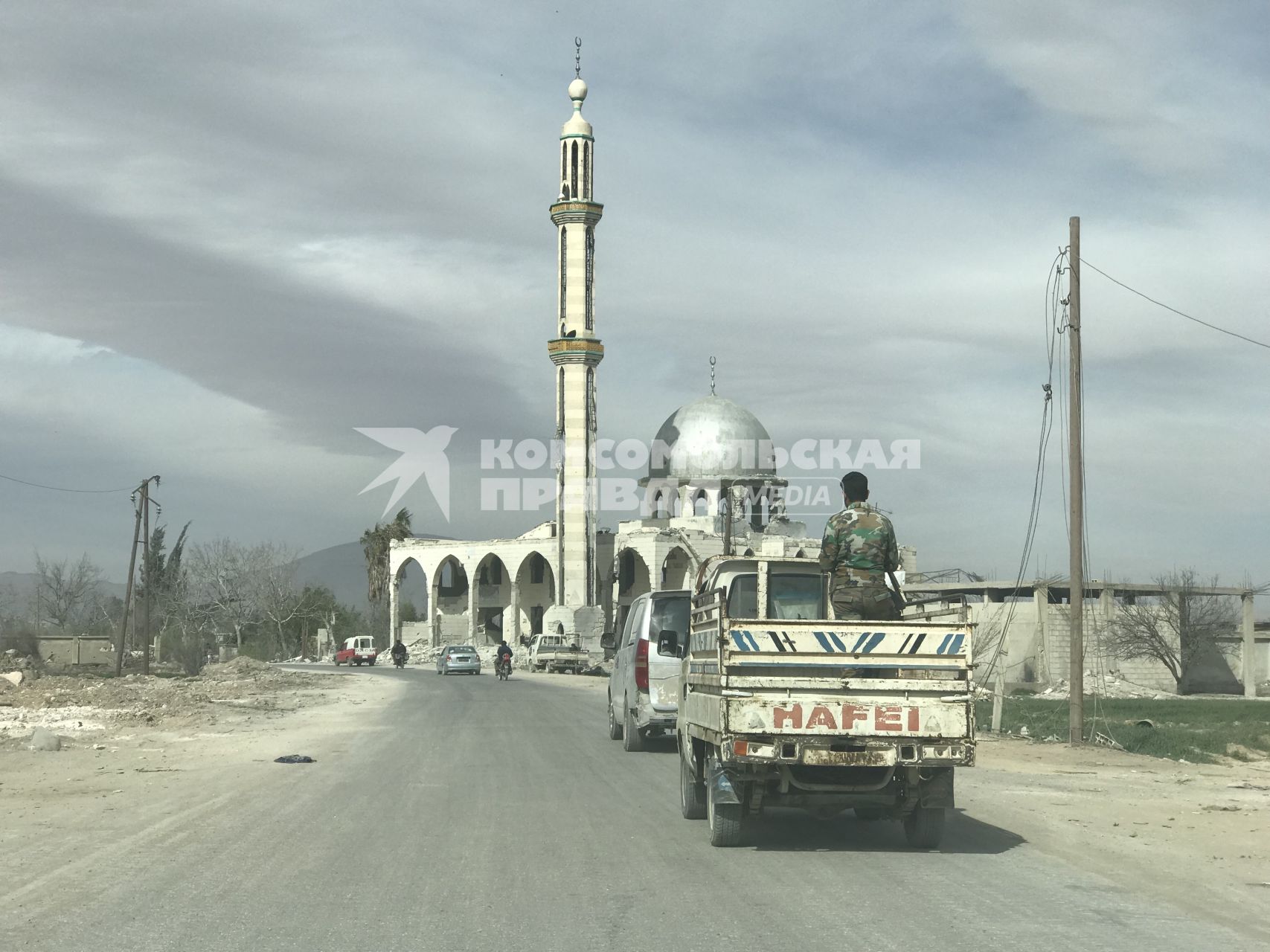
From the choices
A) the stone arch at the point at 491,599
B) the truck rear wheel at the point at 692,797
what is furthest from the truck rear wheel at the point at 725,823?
the stone arch at the point at 491,599

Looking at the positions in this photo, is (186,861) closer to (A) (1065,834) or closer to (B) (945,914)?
(B) (945,914)

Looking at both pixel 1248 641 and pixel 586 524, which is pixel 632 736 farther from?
pixel 586 524

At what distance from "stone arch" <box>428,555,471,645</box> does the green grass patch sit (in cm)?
5004

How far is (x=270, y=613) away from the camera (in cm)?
9144

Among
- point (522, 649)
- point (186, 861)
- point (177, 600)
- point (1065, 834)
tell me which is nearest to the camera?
point (186, 861)

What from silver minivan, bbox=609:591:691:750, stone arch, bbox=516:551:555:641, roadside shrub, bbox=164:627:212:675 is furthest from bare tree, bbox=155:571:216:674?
silver minivan, bbox=609:591:691:750

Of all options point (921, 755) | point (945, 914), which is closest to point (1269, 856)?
point (921, 755)

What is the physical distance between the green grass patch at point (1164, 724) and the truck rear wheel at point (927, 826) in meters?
11.2

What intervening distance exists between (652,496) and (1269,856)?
220 feet

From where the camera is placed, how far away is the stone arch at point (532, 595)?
78.8m

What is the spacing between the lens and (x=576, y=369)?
2621 inches

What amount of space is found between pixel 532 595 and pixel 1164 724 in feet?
189

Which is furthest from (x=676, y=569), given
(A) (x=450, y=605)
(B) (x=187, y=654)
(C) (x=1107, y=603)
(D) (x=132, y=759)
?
(D) (x=132, y=759)

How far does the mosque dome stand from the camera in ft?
244
